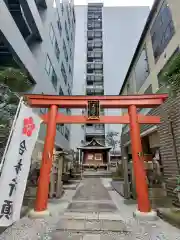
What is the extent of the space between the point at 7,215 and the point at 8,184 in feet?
1.86

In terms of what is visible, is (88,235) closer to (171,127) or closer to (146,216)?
(146,216)

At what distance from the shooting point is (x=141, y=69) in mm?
10281

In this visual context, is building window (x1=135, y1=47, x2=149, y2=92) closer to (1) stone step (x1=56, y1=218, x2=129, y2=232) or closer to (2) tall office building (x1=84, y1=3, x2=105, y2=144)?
(1) stone step (x1=56, y1=218, x2=129, y2=232)

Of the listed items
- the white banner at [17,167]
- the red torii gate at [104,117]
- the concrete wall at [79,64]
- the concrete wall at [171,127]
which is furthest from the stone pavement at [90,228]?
the concrete wall at [79,64]

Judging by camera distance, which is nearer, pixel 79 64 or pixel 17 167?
pixel 17 167

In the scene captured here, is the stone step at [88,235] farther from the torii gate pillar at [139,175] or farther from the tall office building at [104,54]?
the tall office building at [104,54]

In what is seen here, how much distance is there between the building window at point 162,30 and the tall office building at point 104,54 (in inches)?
936

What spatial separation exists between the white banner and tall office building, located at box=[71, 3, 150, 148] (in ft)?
85.9

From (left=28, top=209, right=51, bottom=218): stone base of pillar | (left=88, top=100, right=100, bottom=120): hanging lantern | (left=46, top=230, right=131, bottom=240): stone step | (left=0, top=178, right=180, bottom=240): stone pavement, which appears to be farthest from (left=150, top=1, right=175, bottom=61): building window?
(left=28, top=209, right=51, bottom=218): stone base of pillar

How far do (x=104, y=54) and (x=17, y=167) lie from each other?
37.6 m

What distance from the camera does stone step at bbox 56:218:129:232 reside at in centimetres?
385

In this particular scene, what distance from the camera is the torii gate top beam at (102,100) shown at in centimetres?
599

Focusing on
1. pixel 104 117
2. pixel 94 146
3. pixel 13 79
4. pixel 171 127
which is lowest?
pixel 171 127

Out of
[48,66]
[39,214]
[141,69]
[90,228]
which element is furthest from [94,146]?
[90,228]
